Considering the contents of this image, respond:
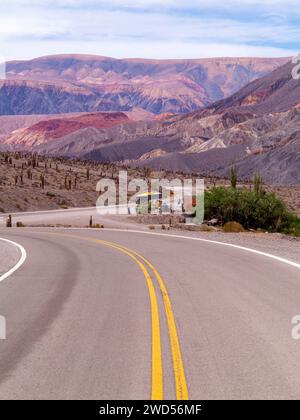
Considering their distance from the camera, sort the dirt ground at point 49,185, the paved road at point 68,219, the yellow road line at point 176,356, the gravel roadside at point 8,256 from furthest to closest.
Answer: the dirt ground at point 49,185, the paved road at point 68,219, the gravel roadside at point 8,256, the yellow road line at point 176,356

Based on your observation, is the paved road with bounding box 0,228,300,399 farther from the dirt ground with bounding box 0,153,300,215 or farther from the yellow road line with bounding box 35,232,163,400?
the dirt ground with bounding box 0,153,300,215

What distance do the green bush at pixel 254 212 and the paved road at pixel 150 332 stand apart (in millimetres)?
25714

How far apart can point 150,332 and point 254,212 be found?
113 feet

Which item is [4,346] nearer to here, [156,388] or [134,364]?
[134,364]

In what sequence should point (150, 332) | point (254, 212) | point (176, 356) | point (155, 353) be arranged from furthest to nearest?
1. point (254, 212)
2. point (150, 332)
3. point (155, 353)
4. point (176, 356)

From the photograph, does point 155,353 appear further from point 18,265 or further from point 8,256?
point 8,256

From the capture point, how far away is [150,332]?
30.3ft

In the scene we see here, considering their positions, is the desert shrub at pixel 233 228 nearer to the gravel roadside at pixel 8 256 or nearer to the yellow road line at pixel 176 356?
the gravel roadside at pixel 8 256

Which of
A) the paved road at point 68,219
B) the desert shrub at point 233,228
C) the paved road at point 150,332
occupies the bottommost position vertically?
the paved road at point 68,219

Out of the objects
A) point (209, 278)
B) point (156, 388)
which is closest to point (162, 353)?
point (156, 388)

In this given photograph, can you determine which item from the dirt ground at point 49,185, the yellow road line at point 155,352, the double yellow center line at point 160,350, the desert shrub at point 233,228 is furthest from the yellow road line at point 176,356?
the dirt ground at point 49,185

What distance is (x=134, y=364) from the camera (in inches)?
298

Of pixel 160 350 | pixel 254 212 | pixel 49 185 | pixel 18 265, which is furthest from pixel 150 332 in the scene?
pixel 49 185

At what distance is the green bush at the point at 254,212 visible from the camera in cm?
4297
